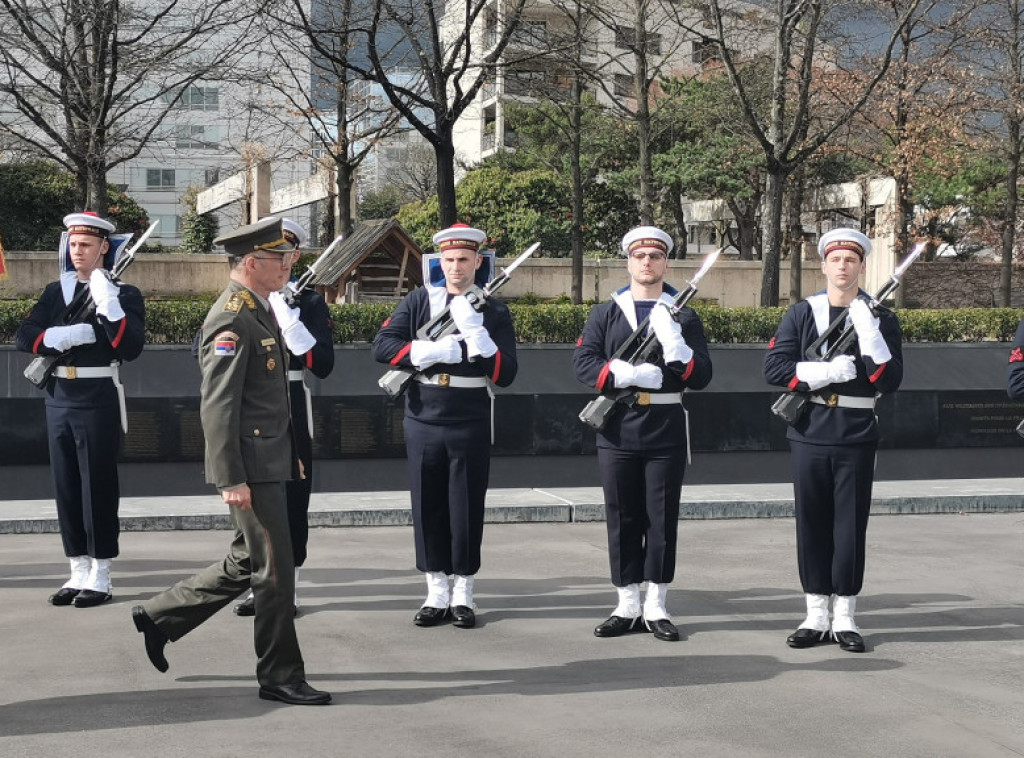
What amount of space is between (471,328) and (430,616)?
5.11 feet

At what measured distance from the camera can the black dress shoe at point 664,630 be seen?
6933 mm

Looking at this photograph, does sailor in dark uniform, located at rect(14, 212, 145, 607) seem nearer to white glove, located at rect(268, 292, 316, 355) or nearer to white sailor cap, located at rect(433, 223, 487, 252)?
white glove, located at rect(268, 292, 316, 355)

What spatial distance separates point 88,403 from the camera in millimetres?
7832

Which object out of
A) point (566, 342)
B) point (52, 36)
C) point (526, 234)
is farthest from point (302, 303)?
point (526, 234)

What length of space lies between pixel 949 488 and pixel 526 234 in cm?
3017

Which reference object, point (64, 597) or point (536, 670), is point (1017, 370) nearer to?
point (536, 670)

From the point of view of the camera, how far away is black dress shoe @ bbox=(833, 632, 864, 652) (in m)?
6.77

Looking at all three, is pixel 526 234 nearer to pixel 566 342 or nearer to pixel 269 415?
pixel 566 342

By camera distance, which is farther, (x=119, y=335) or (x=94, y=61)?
(x=94, y=61)

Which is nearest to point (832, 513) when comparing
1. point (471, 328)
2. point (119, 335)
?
point (471, 328)

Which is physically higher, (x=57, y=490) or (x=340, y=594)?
(x=57, y=490)

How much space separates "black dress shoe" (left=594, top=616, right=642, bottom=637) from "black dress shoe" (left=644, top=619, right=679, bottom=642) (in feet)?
0.32

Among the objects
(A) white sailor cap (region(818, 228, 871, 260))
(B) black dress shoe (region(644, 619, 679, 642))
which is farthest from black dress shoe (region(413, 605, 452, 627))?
(A) white sailor cap (region(818, 228, 871, 260))

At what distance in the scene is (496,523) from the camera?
10992 mm
